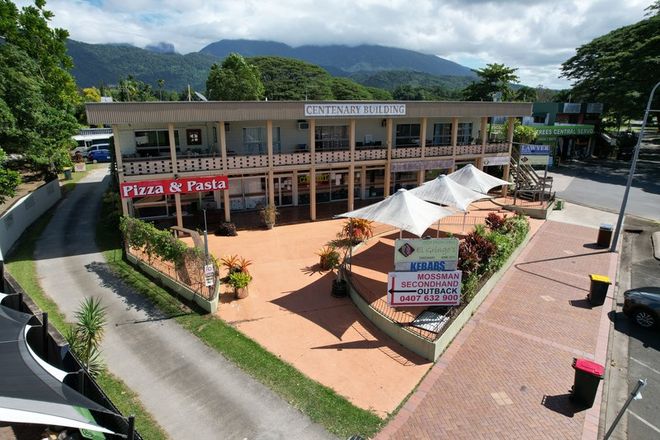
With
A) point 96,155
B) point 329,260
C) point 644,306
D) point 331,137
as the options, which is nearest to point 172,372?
point 329,260

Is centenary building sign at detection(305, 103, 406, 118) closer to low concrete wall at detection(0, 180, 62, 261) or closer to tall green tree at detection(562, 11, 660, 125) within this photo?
low concrete wall at detection(0, 180, 62, 261)

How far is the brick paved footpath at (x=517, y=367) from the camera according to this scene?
8898 mm

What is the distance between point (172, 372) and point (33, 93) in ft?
92.7

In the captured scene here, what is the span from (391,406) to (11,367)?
7.85m

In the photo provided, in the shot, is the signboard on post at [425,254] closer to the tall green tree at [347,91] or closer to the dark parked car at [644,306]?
the dark parked car at [644,306]

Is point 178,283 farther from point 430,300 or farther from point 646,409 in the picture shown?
point 646,409

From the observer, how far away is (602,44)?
5553 cm

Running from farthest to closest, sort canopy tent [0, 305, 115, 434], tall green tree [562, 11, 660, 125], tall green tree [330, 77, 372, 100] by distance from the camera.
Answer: tall green tree [330, 77, 372, 100]
tall green tree [562, 11, 660, 125]
canopy tent [0, 305, 115, 434]

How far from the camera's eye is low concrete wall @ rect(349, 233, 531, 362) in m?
11.2

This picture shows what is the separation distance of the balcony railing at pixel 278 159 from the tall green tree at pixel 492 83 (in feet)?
102

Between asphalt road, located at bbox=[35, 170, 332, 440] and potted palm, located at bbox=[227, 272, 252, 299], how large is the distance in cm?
240

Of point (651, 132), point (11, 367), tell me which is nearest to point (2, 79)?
point (11, 367)

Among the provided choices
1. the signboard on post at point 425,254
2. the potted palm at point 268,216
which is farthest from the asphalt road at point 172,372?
the potted palm at point 268,216

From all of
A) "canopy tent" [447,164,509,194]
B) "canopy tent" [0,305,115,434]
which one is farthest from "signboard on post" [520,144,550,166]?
"canopy tent" [0,305,115,434]
